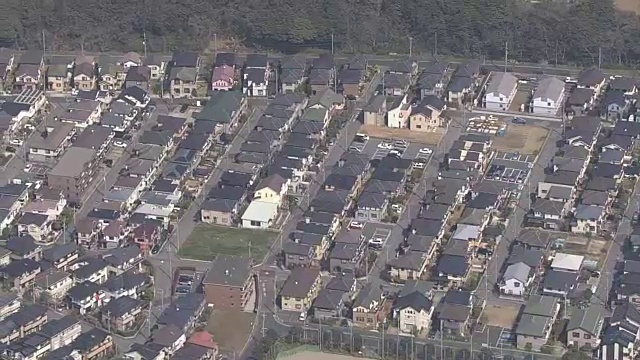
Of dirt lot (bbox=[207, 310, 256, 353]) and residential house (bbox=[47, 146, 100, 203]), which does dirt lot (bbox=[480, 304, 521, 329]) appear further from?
residential house (bbox=[47, 146, 100, 203])

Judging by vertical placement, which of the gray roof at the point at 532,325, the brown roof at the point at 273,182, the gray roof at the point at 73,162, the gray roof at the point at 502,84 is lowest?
the gray roof at the point at 532,325

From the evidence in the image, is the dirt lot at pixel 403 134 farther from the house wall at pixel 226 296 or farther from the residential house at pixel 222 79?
the house wall at pixel 226 296

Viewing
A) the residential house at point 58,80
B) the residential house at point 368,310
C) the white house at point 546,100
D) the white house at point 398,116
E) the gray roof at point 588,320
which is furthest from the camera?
the residential house at point 58,80

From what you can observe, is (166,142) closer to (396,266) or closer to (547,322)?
(396,266)

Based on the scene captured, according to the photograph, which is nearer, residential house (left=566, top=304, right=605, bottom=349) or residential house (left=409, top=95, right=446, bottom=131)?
residential house (left=566, top=304, right=605, bottom=349)

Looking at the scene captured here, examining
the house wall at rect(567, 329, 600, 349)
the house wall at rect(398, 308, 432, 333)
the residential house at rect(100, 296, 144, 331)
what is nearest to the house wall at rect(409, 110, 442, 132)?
the house wall at rect(398, 308, 432, 333)

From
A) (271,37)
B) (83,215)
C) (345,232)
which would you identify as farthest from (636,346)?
(271,37)

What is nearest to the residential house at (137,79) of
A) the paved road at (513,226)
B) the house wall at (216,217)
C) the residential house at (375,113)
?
the residential house at (375,113)
